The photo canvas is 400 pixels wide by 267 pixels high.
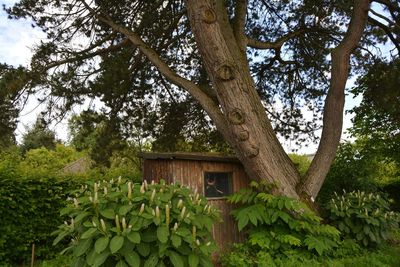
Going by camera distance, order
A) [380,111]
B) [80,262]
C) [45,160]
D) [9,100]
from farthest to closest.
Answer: [45,160]
[380,111]
[9,100]
[80,262]

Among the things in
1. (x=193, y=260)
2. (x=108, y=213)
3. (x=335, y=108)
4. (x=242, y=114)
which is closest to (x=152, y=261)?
(x=193, y=260)

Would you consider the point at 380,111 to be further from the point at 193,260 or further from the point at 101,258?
the point at 101,258

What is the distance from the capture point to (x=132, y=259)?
4.16 m

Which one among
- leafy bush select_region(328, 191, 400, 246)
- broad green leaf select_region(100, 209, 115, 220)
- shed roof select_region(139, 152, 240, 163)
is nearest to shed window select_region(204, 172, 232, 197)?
shed roof select_region(139, 152, 240, 163)

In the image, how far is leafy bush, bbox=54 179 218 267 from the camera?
13.7 ft

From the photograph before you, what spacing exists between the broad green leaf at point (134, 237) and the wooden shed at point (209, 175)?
292cm

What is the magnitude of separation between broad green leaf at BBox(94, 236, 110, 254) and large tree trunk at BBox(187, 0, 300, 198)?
377cm

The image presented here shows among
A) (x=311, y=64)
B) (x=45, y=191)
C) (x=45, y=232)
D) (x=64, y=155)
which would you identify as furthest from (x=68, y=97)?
(x=64, y=155)

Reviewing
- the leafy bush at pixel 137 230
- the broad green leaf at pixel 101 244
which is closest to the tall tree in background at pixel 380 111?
the leafy bush at pixel 137 230

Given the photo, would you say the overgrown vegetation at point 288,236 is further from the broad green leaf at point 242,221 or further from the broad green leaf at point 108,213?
the broad green leaf at point 108,213

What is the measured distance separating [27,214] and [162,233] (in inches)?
190

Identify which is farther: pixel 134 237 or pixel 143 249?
pixel 143 249

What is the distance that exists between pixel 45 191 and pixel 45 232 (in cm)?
86

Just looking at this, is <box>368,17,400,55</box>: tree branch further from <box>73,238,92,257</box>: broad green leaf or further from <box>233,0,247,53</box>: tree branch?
<box>73,238,92,257</box>: broad green leaf
